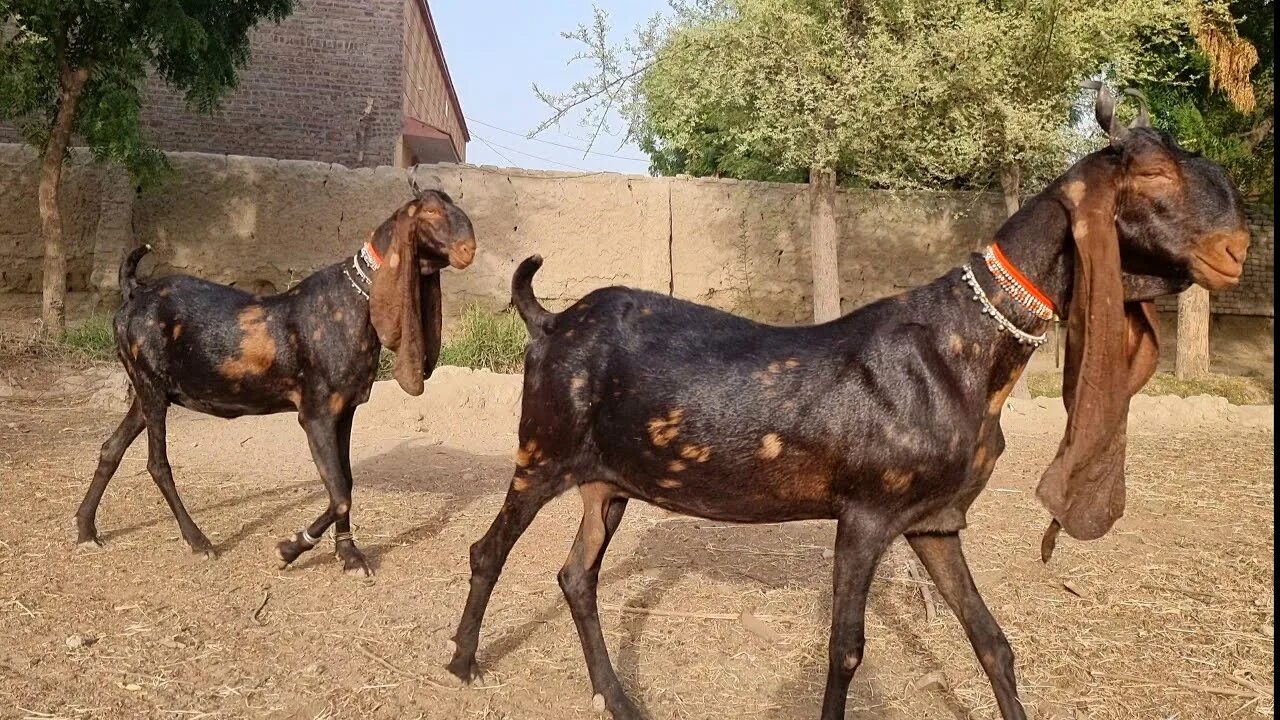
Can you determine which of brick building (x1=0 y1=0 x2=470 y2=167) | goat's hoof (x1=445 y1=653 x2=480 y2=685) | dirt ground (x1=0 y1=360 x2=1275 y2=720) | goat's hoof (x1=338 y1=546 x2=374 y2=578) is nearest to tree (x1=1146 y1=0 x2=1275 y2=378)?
dirt ground (x1=0 y1=360 x2=1275 y2=720)

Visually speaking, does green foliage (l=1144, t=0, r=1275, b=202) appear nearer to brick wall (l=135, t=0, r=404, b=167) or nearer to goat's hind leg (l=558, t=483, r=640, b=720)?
brick wall (l=135, t=0, r=404, b=167)

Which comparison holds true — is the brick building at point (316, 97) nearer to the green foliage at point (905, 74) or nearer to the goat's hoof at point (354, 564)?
the green foliage at point (905, 74)

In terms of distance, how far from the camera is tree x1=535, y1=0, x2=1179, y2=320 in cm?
1059

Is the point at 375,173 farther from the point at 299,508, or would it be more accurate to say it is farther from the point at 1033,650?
the point at 1033,650

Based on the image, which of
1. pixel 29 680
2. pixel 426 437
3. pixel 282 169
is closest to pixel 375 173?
pixel 282 169

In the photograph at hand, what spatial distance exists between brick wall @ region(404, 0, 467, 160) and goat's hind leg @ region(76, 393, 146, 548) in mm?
13335

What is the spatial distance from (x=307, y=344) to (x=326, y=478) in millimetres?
743

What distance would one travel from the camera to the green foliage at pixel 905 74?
34.8 ft

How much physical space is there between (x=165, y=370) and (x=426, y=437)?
3.91 meters

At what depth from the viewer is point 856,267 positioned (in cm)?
1363

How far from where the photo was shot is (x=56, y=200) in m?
10.6

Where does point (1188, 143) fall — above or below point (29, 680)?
above

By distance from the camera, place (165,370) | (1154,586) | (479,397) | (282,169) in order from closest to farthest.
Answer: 1. (1154,586)
2. (165,370)
3. (479,397)
4. (282,169)

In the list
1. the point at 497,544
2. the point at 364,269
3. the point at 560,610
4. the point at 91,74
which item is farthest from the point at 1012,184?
the point at 91,74
